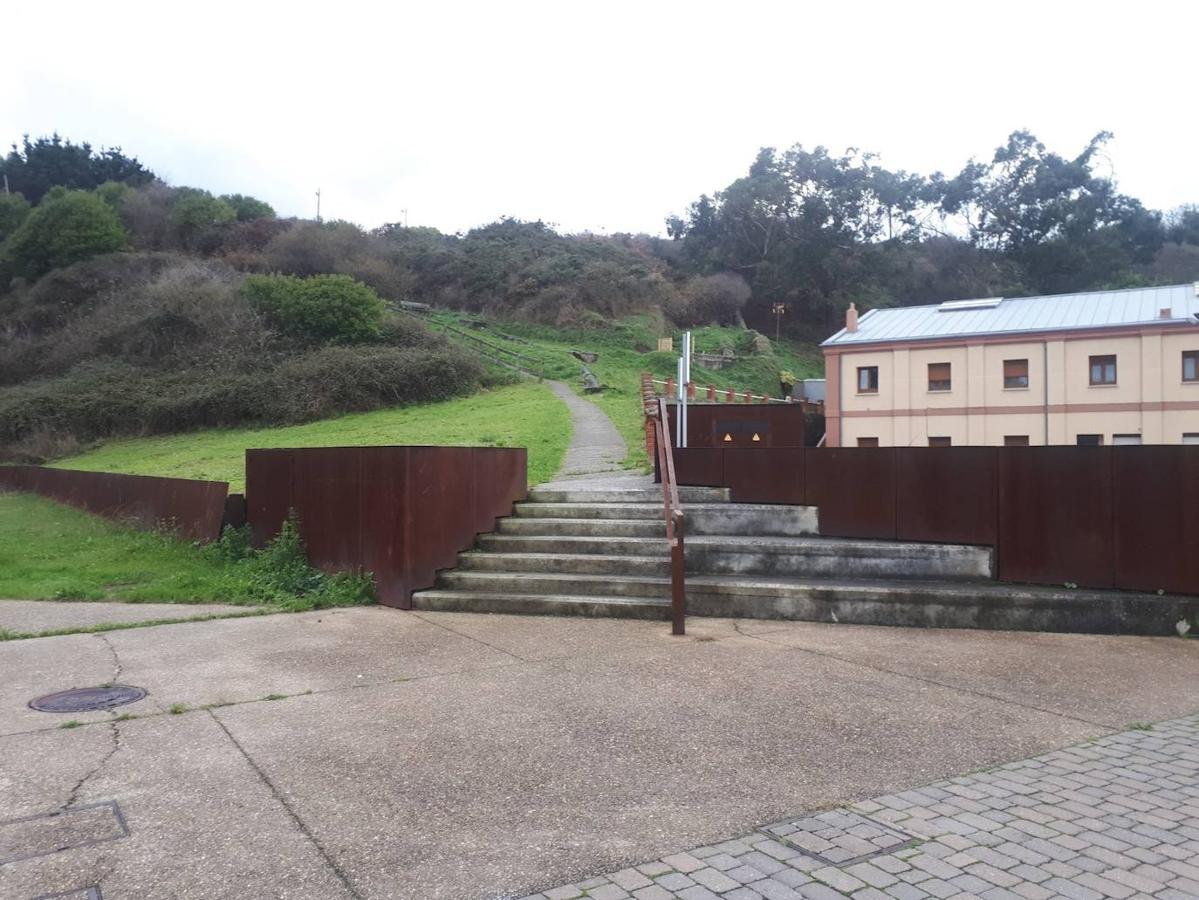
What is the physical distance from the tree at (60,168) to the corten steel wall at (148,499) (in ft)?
201

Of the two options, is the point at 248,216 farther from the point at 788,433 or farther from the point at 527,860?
the point at 527,860

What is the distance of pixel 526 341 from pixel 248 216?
26623mm

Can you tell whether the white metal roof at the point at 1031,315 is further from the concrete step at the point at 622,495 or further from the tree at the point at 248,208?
the tree at the point at 248,208

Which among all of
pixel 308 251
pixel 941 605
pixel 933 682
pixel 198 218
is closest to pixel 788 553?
pixel 941 605

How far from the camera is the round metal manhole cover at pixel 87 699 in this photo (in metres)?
4.81

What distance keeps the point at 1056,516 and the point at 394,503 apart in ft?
18.2

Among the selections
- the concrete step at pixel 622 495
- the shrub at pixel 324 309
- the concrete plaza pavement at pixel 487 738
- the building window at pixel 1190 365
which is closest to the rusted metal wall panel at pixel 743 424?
the concrete step at pixel 622 495

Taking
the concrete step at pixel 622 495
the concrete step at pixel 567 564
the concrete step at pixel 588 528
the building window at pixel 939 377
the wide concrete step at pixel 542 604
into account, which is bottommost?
the wide concrete step at pixel 542 604

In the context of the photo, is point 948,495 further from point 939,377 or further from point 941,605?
point 939,377

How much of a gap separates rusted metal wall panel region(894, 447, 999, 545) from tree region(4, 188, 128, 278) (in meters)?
49.1

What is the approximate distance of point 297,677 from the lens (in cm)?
546

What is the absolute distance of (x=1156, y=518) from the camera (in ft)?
21.9

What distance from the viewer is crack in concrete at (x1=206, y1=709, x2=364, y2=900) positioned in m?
2.88

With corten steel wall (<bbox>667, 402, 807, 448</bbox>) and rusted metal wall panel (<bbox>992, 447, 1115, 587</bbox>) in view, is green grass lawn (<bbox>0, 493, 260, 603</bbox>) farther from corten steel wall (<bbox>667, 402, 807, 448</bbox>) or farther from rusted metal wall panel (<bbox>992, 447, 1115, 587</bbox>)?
corten steel wall (<bbox>667, 402, 807, 448</bbox>)
